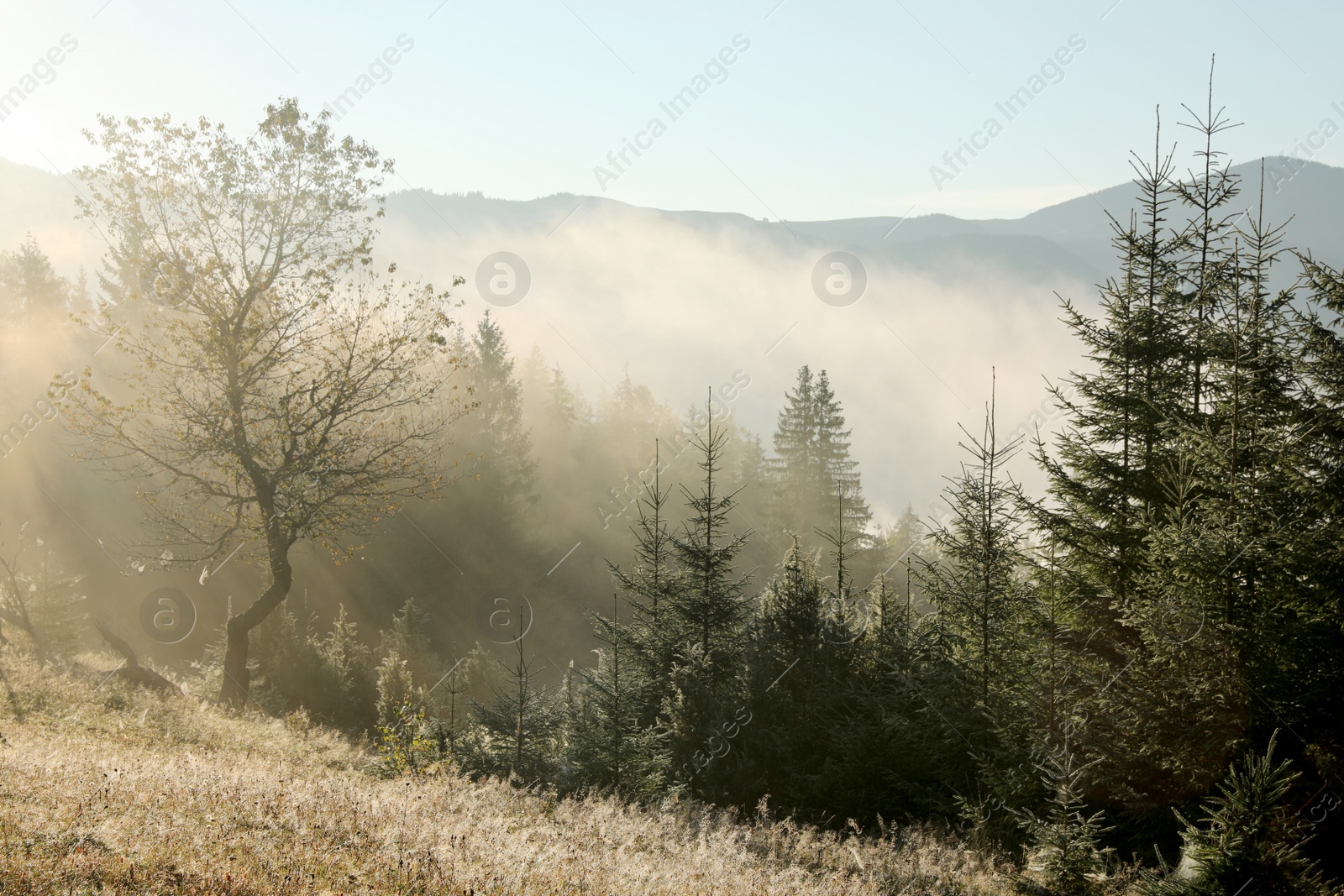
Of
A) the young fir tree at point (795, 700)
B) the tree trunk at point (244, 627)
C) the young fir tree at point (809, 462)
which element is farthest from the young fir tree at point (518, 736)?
the young fir tree at point (809, 462)

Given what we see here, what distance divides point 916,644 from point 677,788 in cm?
650

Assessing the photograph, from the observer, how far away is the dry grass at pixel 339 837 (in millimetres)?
6109

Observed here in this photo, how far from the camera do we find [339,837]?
726 cm

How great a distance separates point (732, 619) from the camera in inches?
756

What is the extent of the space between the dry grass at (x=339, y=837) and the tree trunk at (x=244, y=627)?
6027 mm

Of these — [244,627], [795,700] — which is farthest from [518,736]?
[244,627]

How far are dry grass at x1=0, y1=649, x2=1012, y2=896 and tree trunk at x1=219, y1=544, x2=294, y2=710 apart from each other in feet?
19.8

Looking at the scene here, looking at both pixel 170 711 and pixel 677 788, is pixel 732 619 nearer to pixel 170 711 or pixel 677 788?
pixel 677 788

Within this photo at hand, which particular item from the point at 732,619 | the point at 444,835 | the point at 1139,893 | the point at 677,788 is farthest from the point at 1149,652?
the point at 444,835

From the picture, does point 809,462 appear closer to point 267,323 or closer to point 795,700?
point 795,700

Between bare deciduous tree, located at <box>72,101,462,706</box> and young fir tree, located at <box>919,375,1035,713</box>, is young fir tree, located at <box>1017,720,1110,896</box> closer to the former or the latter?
young fir tree, located at <box>919,375,1035,713</box>

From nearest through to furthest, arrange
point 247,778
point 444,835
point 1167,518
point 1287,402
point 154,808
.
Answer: point 154,808
point 444,835
point 247,778
point 1287,402
point 1167,518

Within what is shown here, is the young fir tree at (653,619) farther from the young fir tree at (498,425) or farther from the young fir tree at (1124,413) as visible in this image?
the young fir tree at (498,425)

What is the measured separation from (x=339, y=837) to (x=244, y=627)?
14.3 meters
